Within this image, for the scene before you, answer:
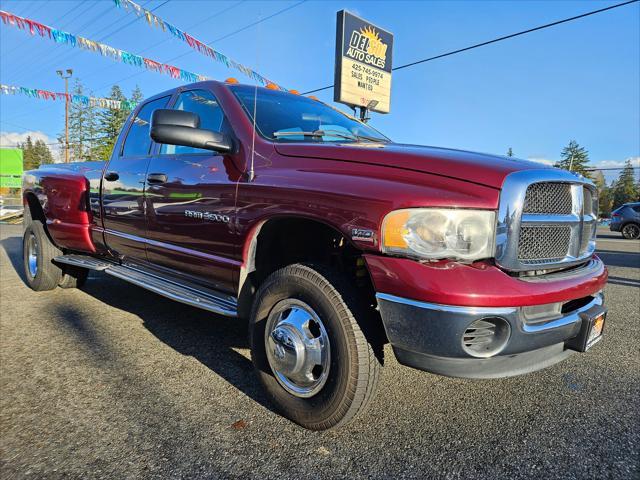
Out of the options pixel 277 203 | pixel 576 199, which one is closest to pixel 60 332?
pixel 277 203

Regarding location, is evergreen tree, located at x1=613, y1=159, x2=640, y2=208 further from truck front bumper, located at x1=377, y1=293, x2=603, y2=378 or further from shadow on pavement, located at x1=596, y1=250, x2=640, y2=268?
truck front bumper, located at x1=377, y1=293, x2=603, y2=378

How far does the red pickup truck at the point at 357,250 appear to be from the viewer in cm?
173

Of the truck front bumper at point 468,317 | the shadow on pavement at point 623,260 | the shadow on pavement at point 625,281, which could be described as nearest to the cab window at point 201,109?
the truck front bumper at point 468,317

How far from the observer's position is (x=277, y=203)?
87.8 inches

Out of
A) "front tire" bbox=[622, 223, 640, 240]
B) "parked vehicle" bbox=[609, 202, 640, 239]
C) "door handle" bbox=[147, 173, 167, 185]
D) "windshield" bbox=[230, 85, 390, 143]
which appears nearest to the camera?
"windshield" bbox=[230, 85, 390, 143]

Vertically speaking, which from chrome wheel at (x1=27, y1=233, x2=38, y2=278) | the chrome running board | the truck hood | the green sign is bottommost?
chrome wheel at (x1=27, y1=233, x2=38, y2=278)

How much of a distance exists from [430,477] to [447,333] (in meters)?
0.62

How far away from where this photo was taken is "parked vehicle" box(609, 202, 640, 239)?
17.7 m

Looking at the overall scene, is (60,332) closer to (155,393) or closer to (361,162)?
(155,393)

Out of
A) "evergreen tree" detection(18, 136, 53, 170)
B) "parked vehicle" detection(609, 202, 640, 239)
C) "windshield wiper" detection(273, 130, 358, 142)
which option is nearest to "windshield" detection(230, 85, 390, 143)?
"windshield wiper" detection(273, 130, 358, 142)

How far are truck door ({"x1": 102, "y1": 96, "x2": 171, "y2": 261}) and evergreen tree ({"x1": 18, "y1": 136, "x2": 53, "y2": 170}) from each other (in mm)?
86270

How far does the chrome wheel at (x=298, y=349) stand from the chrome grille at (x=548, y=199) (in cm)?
110

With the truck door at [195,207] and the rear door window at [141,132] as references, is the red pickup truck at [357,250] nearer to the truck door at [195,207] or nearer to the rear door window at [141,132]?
the truck door at [195,207]

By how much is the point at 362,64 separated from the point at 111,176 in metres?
12.6
